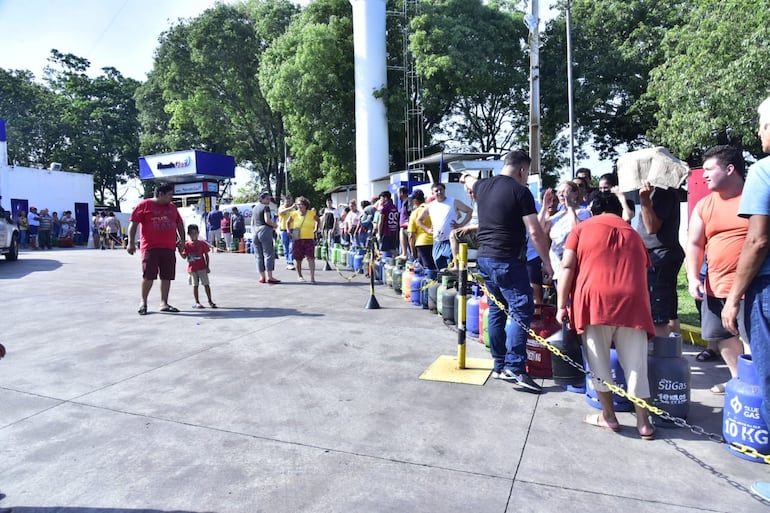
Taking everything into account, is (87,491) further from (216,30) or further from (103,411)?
(216,30)

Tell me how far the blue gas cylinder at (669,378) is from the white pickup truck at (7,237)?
57.3ft

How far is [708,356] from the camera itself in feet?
18.8

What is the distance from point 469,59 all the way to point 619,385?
80.4ft

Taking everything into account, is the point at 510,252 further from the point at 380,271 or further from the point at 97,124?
the point at 97,124

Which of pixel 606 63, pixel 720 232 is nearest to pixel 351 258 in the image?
pixel 720 232

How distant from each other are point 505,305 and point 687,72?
57.1 ft

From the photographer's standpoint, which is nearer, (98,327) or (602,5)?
(98,327)

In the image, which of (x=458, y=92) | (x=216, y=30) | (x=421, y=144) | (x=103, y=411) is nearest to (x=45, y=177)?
(x=216, y=30)

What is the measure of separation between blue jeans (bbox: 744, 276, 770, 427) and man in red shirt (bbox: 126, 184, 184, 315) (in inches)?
297

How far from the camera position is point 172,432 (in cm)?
402

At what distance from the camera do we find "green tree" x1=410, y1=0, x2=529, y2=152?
2605cm

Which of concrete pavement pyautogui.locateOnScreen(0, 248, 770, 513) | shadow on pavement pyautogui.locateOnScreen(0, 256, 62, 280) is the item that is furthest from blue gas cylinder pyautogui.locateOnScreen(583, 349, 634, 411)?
shadow on pavement pyautogui.locateOnScreen(0, 256, 62, 280)

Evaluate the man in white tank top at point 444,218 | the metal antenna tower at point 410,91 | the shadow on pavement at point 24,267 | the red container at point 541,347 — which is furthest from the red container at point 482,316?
the metal antenna tower at point 410,91

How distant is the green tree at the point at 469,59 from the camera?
2605cm
